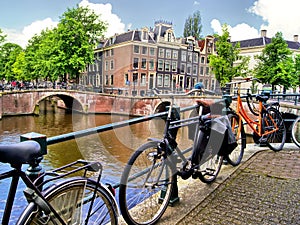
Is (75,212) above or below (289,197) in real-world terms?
above

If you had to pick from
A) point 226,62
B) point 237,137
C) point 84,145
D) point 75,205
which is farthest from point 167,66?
point 75,205

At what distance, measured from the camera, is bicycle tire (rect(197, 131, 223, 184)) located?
8.81 ft

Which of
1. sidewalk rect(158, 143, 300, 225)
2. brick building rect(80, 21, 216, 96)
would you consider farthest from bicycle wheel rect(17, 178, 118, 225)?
brick building rect(80, 21, 216, 96)

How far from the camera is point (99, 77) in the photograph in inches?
1474

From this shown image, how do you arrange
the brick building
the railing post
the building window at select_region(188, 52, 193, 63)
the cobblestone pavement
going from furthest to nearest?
the building window at select_region(188, 52, 193, 63) → the brick building → the cobblestone pavement → the railing post

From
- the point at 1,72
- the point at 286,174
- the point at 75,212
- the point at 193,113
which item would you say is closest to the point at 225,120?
the point at 193,113

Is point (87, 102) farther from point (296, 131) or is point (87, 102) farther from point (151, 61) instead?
point (296, 131)

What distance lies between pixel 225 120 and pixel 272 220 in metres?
1.04

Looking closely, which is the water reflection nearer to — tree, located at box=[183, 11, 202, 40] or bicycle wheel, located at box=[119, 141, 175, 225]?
bicycle wheel, located at box=[119, 141, 175, 225]

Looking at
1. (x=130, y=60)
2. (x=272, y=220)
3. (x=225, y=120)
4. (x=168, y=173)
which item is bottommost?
(x=272, y=220)

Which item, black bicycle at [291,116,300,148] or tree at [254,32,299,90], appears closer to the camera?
black bicycle at [291,116,300,148]

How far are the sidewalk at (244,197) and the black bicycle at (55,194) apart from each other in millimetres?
751

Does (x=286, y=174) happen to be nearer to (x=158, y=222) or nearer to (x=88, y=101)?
(x=158, y=222)

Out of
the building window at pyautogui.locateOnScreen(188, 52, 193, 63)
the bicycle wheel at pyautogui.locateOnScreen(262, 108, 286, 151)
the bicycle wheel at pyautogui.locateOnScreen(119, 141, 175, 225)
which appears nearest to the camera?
the bicycle wheel at pyautogui.locateOnScreen(119, 141, 175, 225)
